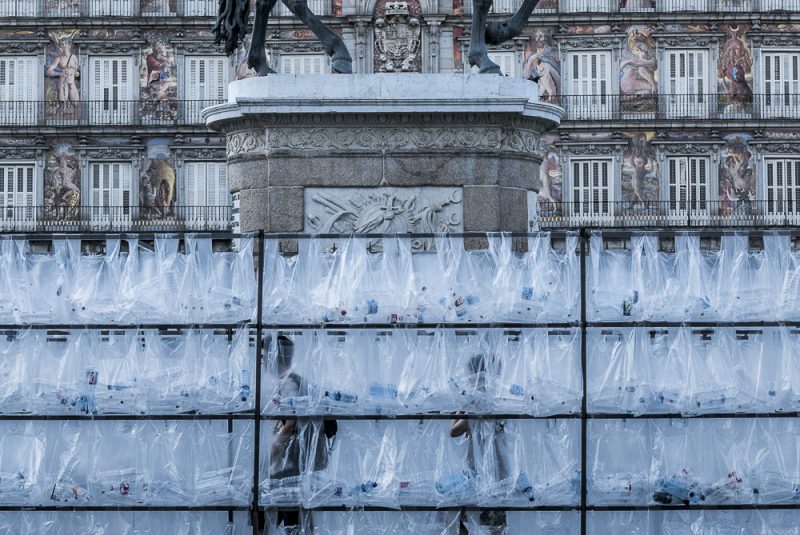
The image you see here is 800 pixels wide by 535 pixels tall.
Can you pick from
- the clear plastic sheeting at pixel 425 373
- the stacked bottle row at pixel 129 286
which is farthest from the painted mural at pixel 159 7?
the clear plastic sheeting at pixel 425 373

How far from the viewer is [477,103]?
12719mm

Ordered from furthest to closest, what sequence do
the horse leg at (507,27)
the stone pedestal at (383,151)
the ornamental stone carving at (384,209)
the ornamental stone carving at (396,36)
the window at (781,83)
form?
the window at (781,83), the ornamental stone carving at (396,36), the horse leg at (507,27), the ornamental stone carving at (384,209), the stone pedestal at (383,151)

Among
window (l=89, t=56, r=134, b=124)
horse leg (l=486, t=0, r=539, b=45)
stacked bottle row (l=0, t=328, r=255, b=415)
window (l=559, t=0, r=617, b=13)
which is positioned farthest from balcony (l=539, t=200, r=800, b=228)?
stacked bottle row (l=0, t=328, r=255, b=415)

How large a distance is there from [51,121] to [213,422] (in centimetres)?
3369

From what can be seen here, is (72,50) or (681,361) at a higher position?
(72,50)

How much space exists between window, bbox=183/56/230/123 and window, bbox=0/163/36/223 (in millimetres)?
4292

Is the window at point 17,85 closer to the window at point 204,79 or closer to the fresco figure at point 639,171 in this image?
the window at point 204,79

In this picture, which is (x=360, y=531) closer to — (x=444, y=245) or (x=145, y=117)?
(x=444, y=245)

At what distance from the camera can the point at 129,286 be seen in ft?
34.7

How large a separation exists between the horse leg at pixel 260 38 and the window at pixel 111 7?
99.4 ft

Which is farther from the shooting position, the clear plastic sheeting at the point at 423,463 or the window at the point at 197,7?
the window at the point at 197,7

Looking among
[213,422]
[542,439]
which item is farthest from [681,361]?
[213,422]

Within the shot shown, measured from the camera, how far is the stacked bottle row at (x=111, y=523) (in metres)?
10.4

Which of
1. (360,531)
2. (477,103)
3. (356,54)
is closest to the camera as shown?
(360,531)
